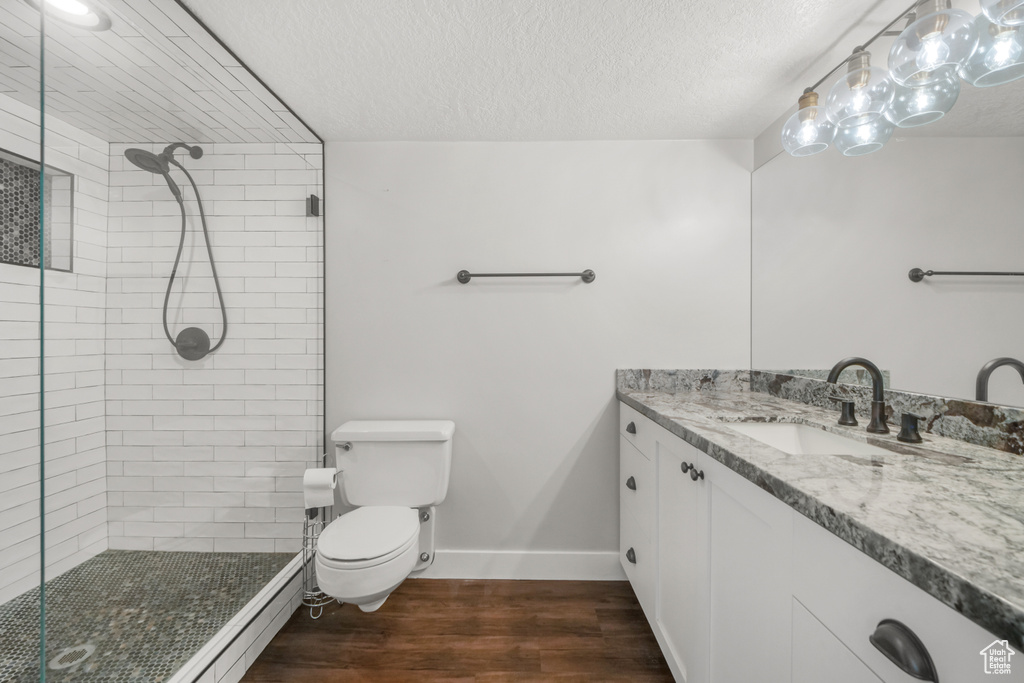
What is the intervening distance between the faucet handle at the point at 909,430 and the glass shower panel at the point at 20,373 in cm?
226

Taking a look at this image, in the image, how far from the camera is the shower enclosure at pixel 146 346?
1.13 m

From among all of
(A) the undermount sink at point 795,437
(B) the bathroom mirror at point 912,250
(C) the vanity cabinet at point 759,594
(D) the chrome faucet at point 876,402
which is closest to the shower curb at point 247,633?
(C) the vanity cabinet at point 759,594

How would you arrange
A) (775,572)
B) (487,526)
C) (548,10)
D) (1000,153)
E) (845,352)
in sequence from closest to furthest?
(775,572), (1000,153), (548,10), (845,352), (487,526)

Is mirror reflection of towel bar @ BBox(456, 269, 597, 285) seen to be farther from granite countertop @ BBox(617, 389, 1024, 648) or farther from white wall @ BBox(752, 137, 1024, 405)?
granite countertop @ BBox(617, 389, 1024, 648)

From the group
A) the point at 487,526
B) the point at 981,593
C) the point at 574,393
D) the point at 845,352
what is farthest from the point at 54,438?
the point at 845,352

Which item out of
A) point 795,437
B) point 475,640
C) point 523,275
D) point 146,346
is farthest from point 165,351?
point 795,437

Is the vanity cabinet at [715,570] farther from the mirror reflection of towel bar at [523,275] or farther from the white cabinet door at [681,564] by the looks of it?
the mirror reflection of towel bar at [523,275]

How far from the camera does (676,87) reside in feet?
5.44

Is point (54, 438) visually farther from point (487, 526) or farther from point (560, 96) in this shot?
point (560, 96)

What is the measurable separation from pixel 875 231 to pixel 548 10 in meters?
1.27

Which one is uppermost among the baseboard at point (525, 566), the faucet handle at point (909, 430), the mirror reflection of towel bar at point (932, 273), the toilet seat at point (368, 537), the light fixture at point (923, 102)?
the light fixture at point (923, 102)

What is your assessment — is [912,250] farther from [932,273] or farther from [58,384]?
[58,384]

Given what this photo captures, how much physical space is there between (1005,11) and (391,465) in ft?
7.44

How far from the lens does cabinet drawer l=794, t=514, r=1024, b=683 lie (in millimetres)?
473
